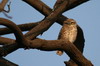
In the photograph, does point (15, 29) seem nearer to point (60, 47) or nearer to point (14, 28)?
point (14, 28)

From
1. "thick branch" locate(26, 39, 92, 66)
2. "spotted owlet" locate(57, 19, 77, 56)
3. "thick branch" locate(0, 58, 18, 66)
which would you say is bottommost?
"thick branch" locate(26, 39, 92, 66)

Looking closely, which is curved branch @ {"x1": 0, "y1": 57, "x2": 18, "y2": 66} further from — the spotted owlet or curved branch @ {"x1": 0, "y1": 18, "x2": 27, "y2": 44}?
the spotted owlet

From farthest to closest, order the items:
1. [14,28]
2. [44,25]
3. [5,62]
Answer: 1. [5,62]
2. [44,25]
3. [14,28]

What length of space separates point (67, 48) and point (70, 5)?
100 cm

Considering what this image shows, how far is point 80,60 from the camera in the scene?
5.36 m

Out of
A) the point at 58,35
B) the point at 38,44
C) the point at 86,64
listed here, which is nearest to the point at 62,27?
the point at 58,35

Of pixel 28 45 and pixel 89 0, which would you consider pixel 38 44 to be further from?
pixel 89 0

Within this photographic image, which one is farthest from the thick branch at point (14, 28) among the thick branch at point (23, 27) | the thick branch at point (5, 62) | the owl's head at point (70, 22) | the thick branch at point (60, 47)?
the owl's head at point (70, 22)

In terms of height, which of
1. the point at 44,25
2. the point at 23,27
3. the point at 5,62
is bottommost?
the point at 5,62

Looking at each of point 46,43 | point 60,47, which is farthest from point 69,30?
point 46,43

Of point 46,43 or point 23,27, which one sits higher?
point 23,27

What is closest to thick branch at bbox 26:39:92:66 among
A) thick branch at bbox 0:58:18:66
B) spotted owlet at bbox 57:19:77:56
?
thick branch at bbox 0:58:18:66

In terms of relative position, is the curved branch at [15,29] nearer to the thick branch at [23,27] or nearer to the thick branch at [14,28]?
the thick branch at [14,28]

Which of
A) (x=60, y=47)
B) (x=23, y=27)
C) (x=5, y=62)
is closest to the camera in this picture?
(x=60, y=47)
